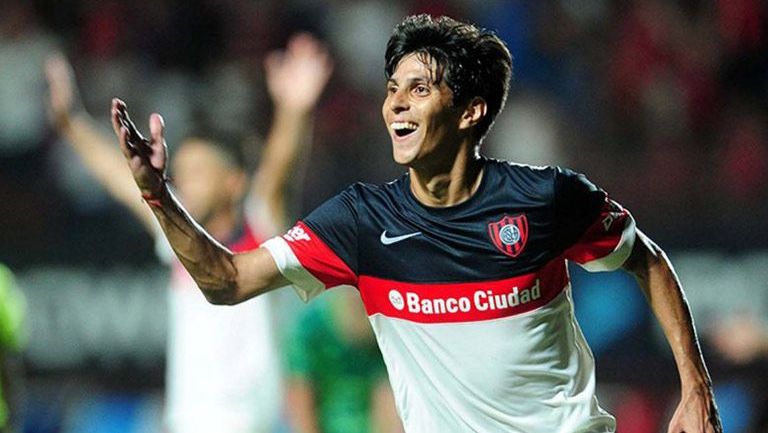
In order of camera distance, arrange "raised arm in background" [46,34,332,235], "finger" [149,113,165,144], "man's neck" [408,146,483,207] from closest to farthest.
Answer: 1. "finger" [149,113,165,144]
2. "man's neck" [408,146,483,207]
3. "raised arm in background" [46,34,332,235]

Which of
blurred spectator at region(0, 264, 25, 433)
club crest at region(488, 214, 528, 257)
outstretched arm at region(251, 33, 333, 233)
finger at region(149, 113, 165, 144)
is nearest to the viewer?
finger at region(149, 113, 165, 144)

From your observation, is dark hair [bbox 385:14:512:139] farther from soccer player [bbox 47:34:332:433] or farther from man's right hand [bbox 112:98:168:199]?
soccer player [bbox 47:34:332:433]

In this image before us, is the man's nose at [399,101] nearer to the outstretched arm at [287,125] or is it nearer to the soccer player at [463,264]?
the soccer player at [463,264]

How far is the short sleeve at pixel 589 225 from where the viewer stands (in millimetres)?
4848

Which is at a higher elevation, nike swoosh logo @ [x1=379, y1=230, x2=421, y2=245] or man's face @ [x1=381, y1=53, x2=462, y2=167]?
man's face @ [x1=381, y1=53, x2=462, y2=167]

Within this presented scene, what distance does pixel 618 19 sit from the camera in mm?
12508

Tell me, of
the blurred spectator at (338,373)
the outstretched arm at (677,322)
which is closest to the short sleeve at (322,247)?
the outstretched arm at (677,322)

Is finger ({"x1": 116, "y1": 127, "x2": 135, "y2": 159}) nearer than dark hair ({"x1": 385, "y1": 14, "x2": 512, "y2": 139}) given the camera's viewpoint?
Yes

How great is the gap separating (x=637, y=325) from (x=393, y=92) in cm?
546

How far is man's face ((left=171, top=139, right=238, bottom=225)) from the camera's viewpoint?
23.0 feet

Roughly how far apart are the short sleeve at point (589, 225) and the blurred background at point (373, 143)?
9.76ft

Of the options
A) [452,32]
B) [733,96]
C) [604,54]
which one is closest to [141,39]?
[604,54]

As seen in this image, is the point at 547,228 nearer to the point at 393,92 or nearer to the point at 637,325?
the point at 393,92

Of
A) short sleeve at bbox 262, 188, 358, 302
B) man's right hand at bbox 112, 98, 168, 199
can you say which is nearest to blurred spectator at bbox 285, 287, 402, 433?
short sleeve at bbox 262, 188, 358, 302
